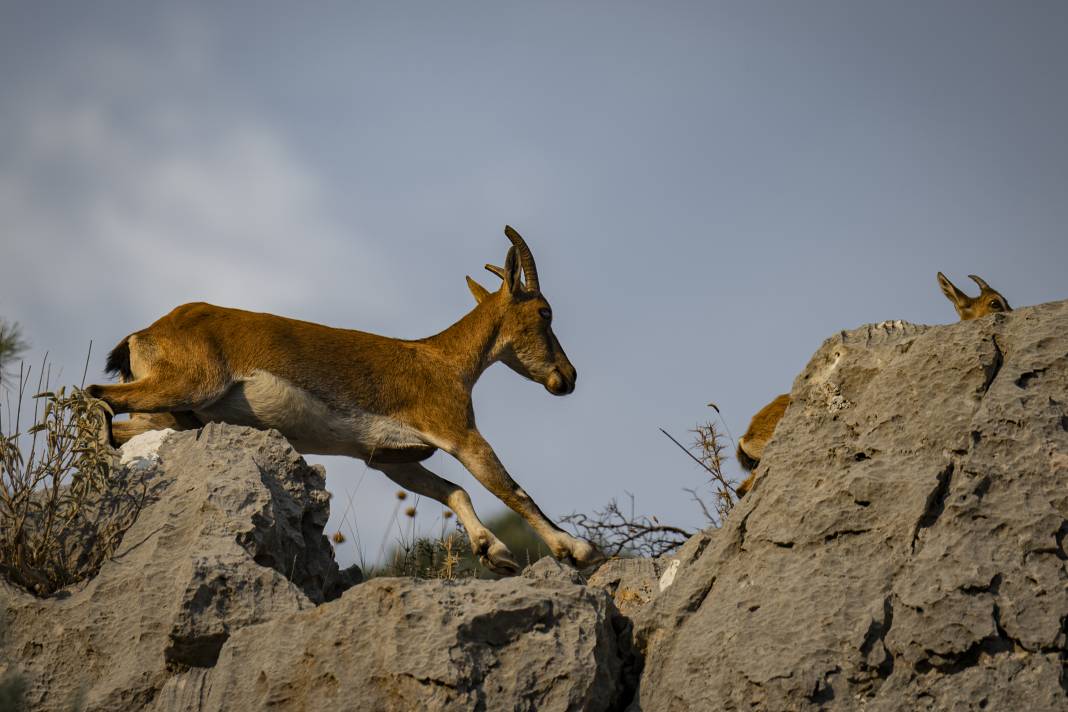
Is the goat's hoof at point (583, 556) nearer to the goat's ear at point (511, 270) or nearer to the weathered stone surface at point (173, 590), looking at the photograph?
the weathered stone surface at point (173, 590)

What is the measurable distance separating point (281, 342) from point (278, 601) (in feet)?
10.8

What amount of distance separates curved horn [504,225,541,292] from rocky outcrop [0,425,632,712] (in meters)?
3.81

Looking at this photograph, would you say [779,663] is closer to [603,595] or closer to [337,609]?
[603,595]

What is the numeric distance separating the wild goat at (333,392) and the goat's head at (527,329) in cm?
29

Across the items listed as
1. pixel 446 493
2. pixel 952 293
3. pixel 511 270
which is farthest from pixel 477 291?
pixel 952 293

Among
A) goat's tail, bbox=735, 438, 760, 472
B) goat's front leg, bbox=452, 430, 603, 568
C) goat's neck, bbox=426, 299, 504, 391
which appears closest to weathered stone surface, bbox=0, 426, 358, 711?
goat's front leg, bbox=452, 430, 603, 568

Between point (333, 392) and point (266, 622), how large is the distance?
3.43 m

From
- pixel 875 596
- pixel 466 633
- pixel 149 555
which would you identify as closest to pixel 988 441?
pixel 875 596

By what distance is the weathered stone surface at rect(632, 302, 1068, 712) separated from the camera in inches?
147

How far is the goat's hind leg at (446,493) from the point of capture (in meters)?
7.85

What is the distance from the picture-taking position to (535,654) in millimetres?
4199

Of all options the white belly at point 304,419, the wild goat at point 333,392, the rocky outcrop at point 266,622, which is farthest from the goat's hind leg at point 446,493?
the rocky outcrop at point 266,622

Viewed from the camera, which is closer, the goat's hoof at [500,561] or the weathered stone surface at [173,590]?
the weathered stone surface at [173,590]

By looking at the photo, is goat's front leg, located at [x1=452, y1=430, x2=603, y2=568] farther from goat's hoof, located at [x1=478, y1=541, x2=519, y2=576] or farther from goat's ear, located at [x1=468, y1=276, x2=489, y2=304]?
goat's ear, located at [x1=468, y1=276, x2=489, y2=304]
